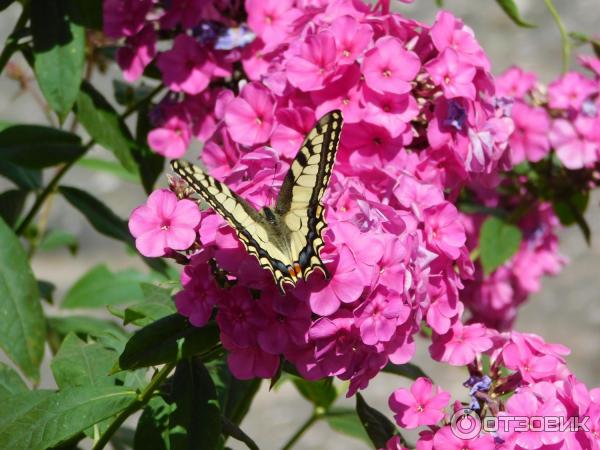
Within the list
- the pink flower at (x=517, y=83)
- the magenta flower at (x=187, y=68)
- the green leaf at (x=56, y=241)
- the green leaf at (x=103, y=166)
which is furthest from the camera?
the green leaf at (x=56, y=241)

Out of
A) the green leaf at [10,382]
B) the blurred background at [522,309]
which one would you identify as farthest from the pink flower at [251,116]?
the blurred background at [522,309]

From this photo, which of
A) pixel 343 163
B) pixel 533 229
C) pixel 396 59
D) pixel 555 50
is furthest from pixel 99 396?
pixel 555 50

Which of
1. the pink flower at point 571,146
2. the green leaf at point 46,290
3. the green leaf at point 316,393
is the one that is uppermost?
the pink flower at point 571,146

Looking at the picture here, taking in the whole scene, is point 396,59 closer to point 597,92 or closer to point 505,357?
point 505,357

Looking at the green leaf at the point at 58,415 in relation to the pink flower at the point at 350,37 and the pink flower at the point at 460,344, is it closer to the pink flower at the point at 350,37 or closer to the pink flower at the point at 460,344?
the pink flower at the point at 460,344

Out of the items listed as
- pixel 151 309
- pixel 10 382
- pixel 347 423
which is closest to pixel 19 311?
pixel 10 382

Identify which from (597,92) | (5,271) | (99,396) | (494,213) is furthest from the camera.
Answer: (494,213)
